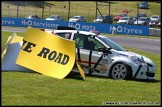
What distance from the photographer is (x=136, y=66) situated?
41.9ft

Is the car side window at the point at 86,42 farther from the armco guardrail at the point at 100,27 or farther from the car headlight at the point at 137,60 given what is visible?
the armco guardrail at the point at 100,27

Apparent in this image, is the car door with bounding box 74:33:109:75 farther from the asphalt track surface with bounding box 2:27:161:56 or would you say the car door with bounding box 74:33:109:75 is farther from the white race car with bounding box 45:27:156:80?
the asphalt track surface with bounding box 2:27:161:56

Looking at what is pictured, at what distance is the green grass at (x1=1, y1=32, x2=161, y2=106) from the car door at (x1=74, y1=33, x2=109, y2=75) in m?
0.32

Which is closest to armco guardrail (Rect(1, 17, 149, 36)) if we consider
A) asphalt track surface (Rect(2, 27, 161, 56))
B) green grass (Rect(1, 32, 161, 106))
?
asphalt track surface (Rect(2, 27, 161, 56))

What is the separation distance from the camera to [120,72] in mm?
12898

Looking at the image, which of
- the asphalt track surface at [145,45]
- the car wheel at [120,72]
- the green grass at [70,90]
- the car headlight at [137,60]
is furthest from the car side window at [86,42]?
the asphalt track surface at [145,45]

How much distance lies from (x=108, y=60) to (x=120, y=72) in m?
0.52

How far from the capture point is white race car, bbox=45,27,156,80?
1284 centimetres

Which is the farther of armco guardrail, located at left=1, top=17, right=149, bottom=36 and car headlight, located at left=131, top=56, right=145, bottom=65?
armco guardrail, located at left=1, top=17, right=149, bottom=36

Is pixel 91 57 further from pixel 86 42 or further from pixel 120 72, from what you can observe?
pixel 120 72

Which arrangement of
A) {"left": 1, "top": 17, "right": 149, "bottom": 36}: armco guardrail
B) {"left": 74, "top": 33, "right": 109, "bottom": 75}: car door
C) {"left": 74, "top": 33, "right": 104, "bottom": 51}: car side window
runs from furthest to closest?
{"left": 1, "top": 17, "right": 149, "bottom": 36}: armco guardrail, {"left": 74, "top": 33, "right": 104, "bottom": 51}: car side window, {"left": 74, "top": 33, "right": 109, "bottom": 75}: car door

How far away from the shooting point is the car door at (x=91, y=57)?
13039mm

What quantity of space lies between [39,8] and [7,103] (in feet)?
223

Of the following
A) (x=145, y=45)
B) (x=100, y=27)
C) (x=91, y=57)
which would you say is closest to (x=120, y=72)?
(x=91, y=57)
